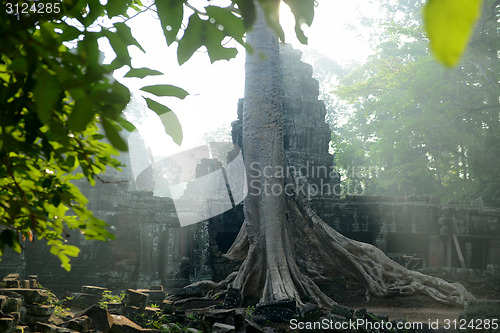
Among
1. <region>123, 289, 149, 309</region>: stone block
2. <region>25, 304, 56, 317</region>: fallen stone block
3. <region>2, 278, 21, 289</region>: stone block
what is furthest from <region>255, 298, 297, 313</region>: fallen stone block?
<region>2, 278, 21, 289</region>: stone block

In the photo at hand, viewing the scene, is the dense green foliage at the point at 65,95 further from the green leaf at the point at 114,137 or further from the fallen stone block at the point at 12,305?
the fallen stone block at the point at 12,305

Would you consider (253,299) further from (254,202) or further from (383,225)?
(383,225)

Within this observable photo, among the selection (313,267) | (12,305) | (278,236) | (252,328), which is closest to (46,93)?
(12,305)

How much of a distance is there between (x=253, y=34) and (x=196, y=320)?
243 inches

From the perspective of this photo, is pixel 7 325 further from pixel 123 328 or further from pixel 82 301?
pixel 82 301

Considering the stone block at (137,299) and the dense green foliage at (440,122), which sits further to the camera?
the dense green foliage at (440,122)

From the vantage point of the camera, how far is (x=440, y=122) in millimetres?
19359

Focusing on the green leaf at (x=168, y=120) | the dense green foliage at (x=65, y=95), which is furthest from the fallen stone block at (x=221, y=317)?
→ the green leaf at (x=168, y=120)

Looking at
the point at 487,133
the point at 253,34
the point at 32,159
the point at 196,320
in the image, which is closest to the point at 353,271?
the point at 196,320

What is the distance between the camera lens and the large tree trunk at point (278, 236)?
7727 mm

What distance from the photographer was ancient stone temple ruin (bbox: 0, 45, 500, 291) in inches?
437

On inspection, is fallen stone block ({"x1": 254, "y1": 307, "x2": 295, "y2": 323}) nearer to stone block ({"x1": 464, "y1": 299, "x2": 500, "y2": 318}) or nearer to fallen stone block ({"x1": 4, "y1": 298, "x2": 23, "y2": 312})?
stone block ({"x1": 464, "y1": 299, "x2": 500, "y2": 318})

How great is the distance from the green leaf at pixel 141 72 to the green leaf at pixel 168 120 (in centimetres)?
10

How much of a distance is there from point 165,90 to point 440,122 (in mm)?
20091
